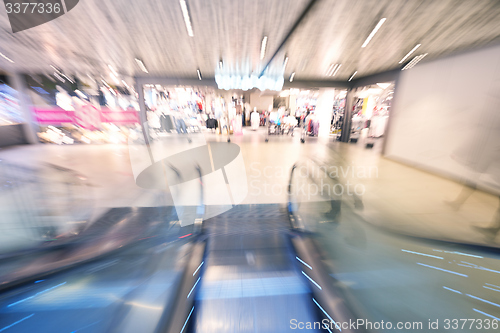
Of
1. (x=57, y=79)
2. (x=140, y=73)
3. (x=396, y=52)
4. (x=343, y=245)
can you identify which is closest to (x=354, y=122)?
(x=396, y=52)

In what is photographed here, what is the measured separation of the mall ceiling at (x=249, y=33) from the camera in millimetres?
3348

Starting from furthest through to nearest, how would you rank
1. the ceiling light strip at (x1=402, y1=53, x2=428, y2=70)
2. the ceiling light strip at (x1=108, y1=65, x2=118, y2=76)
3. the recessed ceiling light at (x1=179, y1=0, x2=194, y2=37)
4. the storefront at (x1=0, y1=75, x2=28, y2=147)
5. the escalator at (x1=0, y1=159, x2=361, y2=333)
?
the storefront at (x1=0, y1=75, x2=28, y2=147) → the ceiling light strip at (x1=108, y1=65, x2=118, y2=76) → the ceiling light strip at (x1=402, y1=53, x2=428, y2=70) → the recessed ceiling light at (x1=179, y1=0, x2=194, y2=37) → the escalator at (x1=0, y1=159, x2=361, y2=333)

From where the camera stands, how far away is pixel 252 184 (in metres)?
4.34

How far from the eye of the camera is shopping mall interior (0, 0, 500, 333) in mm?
1618

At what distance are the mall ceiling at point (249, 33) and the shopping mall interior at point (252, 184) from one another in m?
0.05

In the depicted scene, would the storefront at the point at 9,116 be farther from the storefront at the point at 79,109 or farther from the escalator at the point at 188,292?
the escalator at the point at 188,292

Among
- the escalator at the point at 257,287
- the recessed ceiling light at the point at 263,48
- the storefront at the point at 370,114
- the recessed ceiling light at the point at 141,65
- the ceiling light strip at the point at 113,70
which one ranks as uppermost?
the ceiling light strip at the point at 113,70

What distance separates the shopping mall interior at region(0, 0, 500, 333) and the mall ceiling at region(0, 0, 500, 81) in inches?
1.9

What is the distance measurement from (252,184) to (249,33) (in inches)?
149

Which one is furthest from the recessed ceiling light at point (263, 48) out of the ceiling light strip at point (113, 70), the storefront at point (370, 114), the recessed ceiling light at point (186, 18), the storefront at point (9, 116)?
the storefront at point (9, 116)

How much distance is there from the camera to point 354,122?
10.4 metres

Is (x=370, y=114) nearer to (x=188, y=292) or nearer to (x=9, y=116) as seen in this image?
(x=188, y=292)

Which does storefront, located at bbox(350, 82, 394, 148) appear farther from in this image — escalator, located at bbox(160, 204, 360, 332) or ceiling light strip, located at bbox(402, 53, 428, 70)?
escalator, located at bbox(160, 204, 360, 332)

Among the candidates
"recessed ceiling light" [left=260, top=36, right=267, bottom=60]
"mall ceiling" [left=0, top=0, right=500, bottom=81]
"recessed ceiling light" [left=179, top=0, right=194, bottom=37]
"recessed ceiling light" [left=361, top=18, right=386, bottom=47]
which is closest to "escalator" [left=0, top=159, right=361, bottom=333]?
"recessed ceiling light" [left=179, top=0, right=194, bottom=37]
